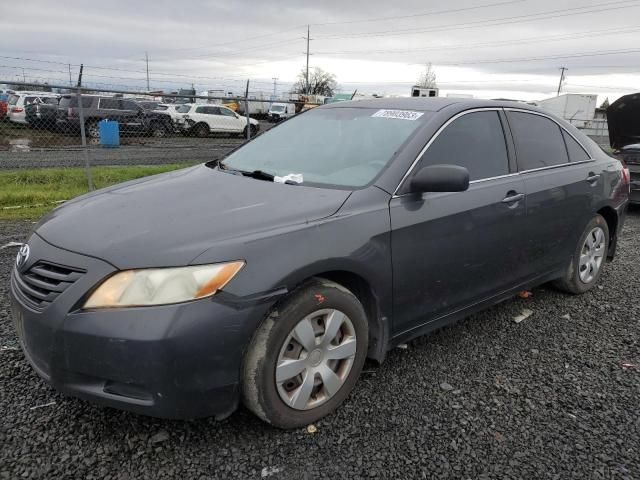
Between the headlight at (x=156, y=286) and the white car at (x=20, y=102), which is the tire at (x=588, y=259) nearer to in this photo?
the headlight at (x=156, y=286)

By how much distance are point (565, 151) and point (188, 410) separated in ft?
11.5

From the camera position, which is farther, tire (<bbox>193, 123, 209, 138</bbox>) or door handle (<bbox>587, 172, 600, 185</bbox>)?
tire (<bbox>193, 123, 209, 138</bbox>)

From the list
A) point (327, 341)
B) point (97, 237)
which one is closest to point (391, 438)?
point (327, 341)

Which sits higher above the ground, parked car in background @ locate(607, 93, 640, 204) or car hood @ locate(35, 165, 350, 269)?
parked car in background @ locate(607, 93, 640, 204)

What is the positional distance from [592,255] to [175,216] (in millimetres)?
3651

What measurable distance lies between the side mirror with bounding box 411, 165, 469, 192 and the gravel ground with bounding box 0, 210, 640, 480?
1122mm

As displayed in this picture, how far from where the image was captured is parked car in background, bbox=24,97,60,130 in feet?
46.4

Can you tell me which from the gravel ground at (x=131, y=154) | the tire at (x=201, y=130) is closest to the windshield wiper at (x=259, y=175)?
the gravel ground at (x=131, y=154)

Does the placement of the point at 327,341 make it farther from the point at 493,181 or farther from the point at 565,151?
the point at 565,151

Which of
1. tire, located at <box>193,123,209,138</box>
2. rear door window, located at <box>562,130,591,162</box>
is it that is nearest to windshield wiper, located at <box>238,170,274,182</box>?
rear door window, located at <box>562,130,591,162</box>

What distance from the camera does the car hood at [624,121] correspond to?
9.93 metres

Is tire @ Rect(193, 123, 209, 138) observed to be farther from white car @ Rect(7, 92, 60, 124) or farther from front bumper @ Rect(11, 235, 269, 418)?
front bumper @ Rect(11, 235, 269, 418)

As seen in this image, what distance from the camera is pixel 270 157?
3477mm

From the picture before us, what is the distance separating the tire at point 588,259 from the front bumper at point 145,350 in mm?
3115
